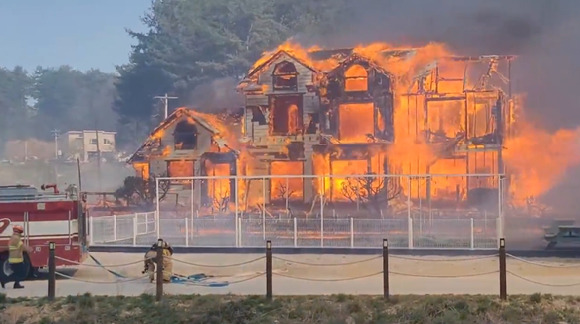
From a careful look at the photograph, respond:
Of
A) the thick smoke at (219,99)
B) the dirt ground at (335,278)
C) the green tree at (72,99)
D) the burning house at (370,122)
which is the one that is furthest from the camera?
the green tree at (72,99)

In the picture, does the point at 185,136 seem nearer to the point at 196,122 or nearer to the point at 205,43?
the point at 196,122

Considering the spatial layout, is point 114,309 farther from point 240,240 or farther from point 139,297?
point 240,240

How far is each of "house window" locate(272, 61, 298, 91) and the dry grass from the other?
2738 cm

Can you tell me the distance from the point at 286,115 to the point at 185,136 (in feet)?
20.0

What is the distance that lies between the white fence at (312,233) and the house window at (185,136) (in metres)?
15.3

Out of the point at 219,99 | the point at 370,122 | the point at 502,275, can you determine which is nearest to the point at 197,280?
the point at 502,275

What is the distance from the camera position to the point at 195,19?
6981 centimetres

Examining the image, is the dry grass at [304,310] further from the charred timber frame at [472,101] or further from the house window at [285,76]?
the house window at [285,76]

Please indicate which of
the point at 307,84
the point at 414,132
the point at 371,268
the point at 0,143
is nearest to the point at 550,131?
the point at 414,132

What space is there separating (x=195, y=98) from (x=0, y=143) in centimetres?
2917

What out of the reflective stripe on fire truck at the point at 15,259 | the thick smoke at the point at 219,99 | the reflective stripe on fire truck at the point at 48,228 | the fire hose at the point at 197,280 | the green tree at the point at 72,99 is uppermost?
the green tree at the point at 72,99

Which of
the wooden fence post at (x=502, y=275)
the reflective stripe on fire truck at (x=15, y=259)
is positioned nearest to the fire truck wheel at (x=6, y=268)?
the reflective stripe on fire truck at (x=15, y=259)

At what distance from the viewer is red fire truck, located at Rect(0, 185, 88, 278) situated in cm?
2075

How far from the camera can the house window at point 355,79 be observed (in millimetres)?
40375
